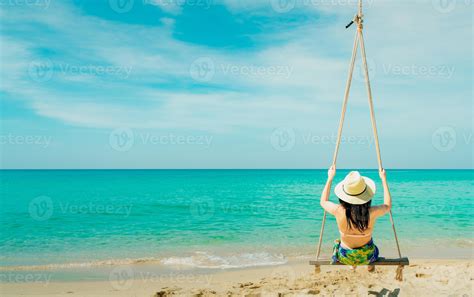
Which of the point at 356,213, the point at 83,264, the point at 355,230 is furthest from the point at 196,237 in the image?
the point at 356,213

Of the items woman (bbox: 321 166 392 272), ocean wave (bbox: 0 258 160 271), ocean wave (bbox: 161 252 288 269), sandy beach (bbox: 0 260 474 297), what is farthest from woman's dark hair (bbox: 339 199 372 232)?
ocean wave (bbox: 0 258 160 271)

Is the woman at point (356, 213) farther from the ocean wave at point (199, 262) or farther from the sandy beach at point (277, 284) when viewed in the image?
Result: the ocean wave at point (199, 262)

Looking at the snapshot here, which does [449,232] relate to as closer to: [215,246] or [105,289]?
[215,246]

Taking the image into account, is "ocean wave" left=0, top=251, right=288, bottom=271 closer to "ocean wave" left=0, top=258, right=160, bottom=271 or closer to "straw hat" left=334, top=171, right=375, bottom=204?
"ocean wave" left=0, top=258, right=160, bottom=271

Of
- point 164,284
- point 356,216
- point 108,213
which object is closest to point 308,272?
point 164,284

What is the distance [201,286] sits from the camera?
20.1 ft

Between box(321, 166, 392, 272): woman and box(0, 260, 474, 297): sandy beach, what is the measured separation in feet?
4.83

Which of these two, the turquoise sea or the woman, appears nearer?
the woman

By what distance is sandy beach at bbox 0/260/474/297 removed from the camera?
5371mm

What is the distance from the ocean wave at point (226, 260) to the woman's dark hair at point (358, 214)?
4254 millimetres

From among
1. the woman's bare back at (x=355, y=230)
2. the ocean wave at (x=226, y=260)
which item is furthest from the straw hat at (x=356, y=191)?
the ocean wave at (x=226, y=260)

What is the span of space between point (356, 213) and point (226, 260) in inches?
195

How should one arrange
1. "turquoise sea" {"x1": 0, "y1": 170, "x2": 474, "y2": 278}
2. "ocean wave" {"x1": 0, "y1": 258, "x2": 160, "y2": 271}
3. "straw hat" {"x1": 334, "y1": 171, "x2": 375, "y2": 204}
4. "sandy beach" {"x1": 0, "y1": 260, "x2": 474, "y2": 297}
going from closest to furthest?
"straw hat" {"x1": 334, "y1": 171, "x2": 375, "y2": 204}, "sandy beach" {"x1": 0, "y1": 260, "x2": 474, "y2": 297}, "ocean wave" {"x1": 0, "y1": 258, "x2": 160, "y2": 271}, "turquoise sea" {"x1": 0, "y1": 170, "x2": 474, "y2": 278}

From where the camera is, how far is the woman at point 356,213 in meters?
3.76
